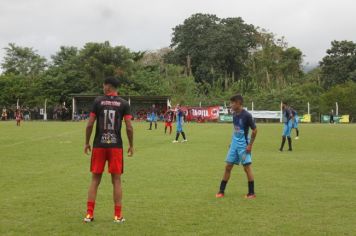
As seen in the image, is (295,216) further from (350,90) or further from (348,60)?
(348,60)

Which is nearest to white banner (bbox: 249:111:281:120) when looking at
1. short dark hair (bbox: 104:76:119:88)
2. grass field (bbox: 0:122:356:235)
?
grass field (bbox: 0:122:356:235)

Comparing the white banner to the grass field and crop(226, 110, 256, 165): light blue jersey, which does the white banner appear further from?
crop(226, 110, 256, 165): light blue jersey

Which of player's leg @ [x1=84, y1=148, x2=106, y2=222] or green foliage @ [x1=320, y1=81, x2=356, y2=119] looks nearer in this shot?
player's leg @ [x1=84, y1=148, x2=106, y2=222]

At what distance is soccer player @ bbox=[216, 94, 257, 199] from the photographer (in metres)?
9.50

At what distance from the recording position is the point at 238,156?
9609 mm

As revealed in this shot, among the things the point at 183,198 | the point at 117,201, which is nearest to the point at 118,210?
the point at 117,201

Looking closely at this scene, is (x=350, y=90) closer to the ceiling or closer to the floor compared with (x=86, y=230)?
closer to the ceiling

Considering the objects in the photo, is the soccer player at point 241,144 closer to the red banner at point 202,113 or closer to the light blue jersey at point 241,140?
the light blue jersey at point 241,140

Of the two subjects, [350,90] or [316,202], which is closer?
[316,202]

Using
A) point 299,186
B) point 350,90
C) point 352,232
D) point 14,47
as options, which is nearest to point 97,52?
point 14,47

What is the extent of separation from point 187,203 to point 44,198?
2529mm

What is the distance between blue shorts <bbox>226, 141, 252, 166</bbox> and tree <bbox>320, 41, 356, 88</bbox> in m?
61.7

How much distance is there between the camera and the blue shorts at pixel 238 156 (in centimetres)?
952

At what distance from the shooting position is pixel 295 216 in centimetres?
784
